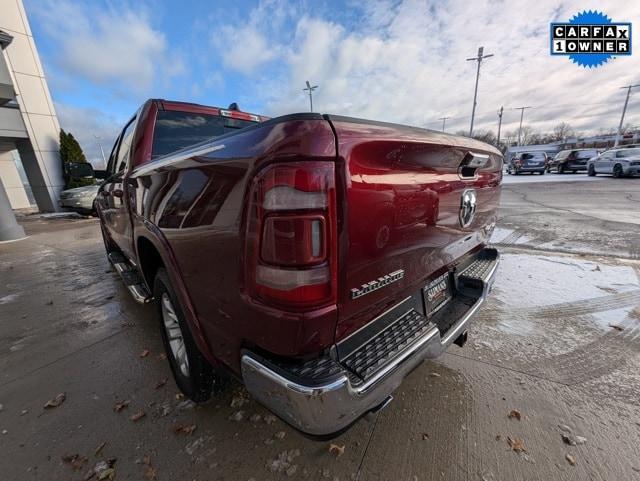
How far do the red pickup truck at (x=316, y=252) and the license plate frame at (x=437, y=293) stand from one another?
0.01m

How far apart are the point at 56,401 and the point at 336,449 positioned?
2.10 m

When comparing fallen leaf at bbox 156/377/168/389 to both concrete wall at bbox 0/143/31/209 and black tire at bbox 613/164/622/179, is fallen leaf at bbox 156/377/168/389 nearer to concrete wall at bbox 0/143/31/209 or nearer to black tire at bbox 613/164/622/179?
concrete wall at bbox 0/143/31/209

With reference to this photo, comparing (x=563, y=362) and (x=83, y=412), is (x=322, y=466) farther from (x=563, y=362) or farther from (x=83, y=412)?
(x=563, y=362)

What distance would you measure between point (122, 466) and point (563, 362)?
315 centimetres

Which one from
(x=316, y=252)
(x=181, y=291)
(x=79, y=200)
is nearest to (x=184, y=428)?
(x=181, y=291)

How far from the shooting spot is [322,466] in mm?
1674

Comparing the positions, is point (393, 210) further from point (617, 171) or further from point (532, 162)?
point (532, 162)

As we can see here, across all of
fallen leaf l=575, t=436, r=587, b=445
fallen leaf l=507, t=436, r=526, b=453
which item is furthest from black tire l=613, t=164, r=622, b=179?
fallen leaf l=507, t=436, r=526, b=453

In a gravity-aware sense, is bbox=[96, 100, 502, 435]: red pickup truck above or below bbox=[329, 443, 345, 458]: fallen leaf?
above

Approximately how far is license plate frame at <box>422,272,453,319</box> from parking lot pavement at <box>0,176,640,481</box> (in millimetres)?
707

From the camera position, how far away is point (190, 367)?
77.0 inches

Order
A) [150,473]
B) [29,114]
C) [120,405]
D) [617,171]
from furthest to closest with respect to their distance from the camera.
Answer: [617,171], [29,114], [120,405], [150,473]

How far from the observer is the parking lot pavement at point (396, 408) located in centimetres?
167

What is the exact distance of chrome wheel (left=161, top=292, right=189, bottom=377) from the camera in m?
2.15
